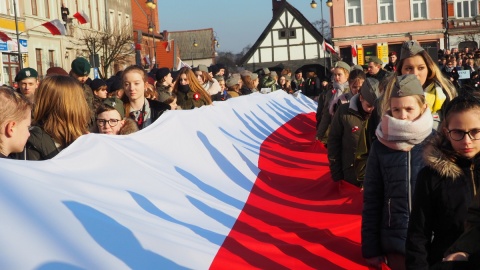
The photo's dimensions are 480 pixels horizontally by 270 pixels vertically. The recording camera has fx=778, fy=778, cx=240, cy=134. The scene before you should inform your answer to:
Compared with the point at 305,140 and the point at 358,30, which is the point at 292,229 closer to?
the point at 305,140

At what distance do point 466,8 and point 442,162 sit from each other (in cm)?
5994

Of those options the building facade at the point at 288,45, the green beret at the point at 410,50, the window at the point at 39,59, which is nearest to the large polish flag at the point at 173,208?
the green beret at the point at 410,50

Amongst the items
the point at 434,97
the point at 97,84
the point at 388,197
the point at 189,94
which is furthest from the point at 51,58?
the point at 388,197

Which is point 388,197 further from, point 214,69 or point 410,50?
point 214,69

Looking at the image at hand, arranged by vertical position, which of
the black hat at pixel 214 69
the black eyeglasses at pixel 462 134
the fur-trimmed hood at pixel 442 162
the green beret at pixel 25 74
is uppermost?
the green beret at pixel 25 74

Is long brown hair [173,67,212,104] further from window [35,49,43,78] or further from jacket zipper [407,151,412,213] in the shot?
window [35,49,43,78]

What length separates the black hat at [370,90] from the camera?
6465 mm

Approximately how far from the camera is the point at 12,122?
158 inches

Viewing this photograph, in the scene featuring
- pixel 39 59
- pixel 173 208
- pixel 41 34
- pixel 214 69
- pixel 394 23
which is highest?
pixel 394 23

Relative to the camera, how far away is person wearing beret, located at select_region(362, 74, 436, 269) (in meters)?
4.35

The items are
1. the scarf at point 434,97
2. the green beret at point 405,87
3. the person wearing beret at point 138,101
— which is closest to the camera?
the green beret at point 405,87

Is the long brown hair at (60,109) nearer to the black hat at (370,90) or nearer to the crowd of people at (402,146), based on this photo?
the crowd of people at (402,146)

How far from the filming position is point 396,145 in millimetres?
4375

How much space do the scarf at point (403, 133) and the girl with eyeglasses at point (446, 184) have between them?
0.68 metres
